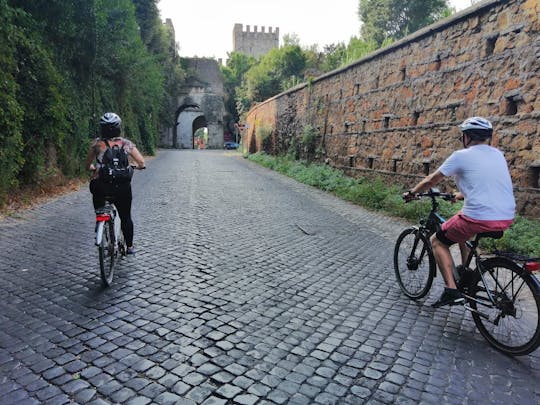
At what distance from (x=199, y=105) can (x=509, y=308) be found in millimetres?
48492

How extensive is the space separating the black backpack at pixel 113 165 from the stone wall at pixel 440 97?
6285 millimetres

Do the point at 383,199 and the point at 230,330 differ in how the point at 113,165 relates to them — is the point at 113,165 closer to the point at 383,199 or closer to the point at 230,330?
the point at 230,330

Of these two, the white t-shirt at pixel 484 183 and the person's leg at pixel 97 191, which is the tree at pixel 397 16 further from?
the person's leg at pixel 97 191

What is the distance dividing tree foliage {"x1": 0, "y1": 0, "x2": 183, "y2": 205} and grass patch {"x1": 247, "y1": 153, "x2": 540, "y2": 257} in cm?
763

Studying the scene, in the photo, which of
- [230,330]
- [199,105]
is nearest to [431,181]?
[230,330]

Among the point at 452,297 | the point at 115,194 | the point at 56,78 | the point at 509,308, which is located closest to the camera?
the point at 509,308

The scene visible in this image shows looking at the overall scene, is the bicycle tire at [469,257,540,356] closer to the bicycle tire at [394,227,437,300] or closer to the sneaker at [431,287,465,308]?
the sneaker at [431,287,465,308]

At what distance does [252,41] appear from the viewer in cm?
8475

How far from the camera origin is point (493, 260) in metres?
3.27

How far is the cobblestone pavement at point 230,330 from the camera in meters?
2.57

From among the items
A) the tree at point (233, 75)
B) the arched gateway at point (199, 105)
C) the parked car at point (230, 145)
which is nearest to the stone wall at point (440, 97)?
the parked car at point (230, 145)

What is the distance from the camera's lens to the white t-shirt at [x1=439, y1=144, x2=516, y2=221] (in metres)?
3.21

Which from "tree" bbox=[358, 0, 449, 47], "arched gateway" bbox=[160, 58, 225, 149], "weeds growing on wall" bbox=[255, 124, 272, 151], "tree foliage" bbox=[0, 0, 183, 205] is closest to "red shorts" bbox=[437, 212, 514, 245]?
"tree foliage" bbox=[0, 0, 183, 205]

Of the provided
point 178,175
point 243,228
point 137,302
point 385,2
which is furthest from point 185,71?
point 137,302
